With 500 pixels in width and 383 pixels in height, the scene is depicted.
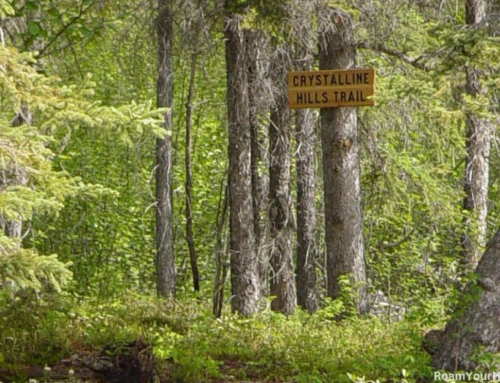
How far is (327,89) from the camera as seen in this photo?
1001cm

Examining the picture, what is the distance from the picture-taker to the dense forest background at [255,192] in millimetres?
5988

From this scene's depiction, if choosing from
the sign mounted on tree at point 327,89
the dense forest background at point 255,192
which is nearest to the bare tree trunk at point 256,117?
the dense forest background at point 255,192

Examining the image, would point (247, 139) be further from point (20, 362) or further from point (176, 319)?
point (20, 362)

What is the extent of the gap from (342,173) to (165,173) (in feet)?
12.1

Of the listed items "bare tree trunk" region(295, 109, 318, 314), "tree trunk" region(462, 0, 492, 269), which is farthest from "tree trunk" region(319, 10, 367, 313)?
"tree trunk" region(462, 0, 492, 269)

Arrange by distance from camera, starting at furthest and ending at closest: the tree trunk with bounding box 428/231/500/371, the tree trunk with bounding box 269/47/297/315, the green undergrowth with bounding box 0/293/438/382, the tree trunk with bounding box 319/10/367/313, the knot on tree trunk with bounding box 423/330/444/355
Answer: the tree trunk with bounding box 269/47/297/315
the tree trunk with bounding box 319/10/367/313
the knot on tree trunk with bounding box 423/330/444/355
the green undergrowth with bounding box 0/293/438/382
the tree trunk with bounding box 428/231/500/371

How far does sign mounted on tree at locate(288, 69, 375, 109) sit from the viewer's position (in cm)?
982

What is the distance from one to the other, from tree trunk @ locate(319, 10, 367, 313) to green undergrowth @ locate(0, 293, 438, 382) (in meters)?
1.31

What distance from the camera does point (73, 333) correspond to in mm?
7988

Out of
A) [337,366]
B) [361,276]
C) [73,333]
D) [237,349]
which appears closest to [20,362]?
[73,333]

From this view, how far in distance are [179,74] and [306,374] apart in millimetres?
13543

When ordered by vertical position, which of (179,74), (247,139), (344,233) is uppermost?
(179,74)

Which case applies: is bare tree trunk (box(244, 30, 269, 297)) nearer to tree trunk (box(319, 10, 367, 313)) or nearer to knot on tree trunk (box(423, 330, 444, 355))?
tree trunk (box(319, 10, 367, 313))

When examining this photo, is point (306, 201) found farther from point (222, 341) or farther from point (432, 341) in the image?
point (432, 341)
